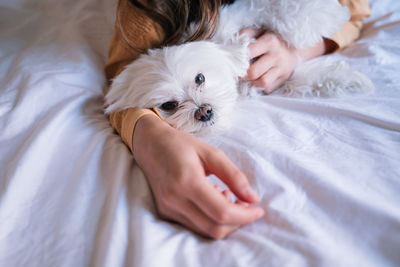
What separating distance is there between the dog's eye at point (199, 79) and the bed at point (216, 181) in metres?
0.16

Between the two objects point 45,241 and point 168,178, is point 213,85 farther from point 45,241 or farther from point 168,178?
point 45,241

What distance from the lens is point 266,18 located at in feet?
3.05

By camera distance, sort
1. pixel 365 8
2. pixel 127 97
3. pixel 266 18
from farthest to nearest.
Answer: pixel 365 8 → pixel 266 18 → pixel 127 97

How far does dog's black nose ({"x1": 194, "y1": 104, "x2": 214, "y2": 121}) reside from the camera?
762 millimetres

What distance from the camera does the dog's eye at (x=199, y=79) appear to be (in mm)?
825

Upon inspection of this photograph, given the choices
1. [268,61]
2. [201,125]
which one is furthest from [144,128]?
[268,61]

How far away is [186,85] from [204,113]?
12cm

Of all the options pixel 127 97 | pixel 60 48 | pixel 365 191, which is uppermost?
pixel 60 48

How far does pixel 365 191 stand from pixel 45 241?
0.61 m

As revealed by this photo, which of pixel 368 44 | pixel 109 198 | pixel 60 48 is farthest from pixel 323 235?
pixel 60 48

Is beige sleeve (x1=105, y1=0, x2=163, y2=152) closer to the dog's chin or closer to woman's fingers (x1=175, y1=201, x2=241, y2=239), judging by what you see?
the dog's chin

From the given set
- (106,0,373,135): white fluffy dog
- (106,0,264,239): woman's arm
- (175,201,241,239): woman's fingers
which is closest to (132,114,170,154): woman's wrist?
(106,0,264,239): woman's arm

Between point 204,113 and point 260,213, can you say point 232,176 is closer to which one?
point 260,213

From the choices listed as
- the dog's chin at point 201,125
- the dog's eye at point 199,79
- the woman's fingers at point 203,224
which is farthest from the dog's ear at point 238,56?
the woman's fingers at point 203,224
